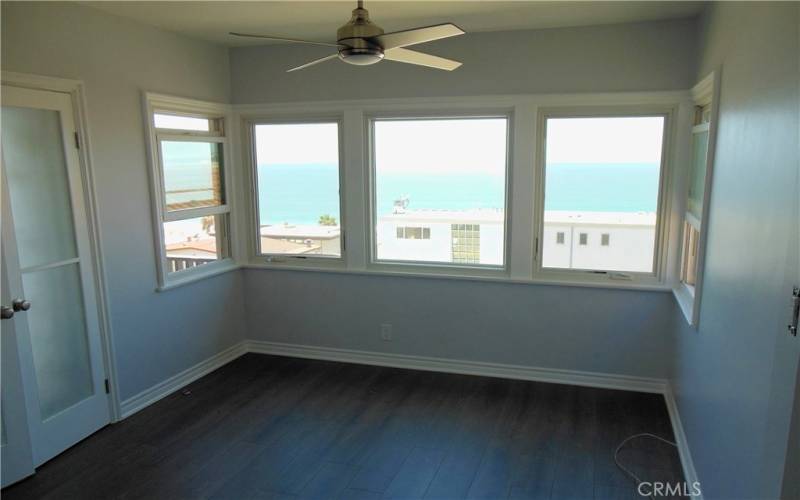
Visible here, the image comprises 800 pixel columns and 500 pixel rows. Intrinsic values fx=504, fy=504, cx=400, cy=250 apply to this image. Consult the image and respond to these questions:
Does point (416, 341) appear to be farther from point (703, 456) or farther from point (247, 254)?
point (703, 456)

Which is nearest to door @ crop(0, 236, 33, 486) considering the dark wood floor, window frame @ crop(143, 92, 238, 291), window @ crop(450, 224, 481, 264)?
the dark wood floor

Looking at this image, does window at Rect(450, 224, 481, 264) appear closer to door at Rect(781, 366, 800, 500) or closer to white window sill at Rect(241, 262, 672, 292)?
white window sill at Rect(241, 262, 672, 292)

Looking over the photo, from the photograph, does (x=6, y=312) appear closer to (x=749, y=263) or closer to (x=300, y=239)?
(x=300, y=239)

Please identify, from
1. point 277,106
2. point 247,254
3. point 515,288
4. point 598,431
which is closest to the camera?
point 598,431

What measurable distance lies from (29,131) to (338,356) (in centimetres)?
272

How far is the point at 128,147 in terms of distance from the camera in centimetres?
334

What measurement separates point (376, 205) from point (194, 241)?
1.49 m

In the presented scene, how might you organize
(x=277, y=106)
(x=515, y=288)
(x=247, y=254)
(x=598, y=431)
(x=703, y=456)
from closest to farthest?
1. (x=703, y=456)
2. (x=598, y=431)
3. (x=515, y=288)
4. (x=277, y=106)
5. (x=247, y=254)

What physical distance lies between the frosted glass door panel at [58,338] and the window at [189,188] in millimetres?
643

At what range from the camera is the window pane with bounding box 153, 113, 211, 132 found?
3.63m

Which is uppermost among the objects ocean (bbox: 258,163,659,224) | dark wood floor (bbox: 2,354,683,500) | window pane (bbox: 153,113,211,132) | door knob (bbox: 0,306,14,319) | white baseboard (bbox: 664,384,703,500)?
window pane (bbox: 153,113,211,132)

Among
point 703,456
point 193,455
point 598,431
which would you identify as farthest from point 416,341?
point 703,456

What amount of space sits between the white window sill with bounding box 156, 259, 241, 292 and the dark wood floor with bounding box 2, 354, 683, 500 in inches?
31.7

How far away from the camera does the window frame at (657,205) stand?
349cm
